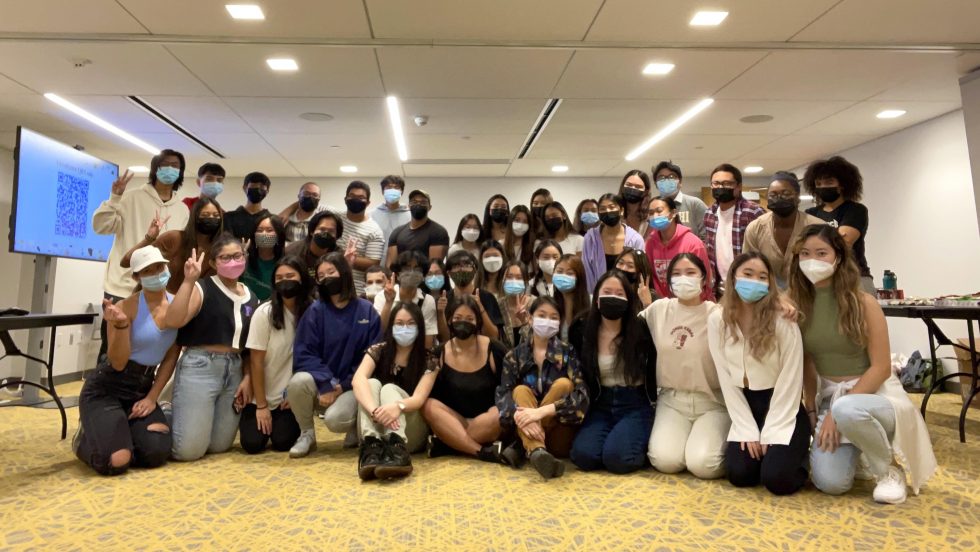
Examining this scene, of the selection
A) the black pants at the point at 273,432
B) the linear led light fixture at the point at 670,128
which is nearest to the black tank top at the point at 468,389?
the black pants at the point at 273,432

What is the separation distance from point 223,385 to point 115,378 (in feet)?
1.72

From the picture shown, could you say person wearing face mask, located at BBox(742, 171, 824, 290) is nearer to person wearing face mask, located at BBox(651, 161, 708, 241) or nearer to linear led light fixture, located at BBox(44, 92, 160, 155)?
person wearing face mask, located at BBox(651, 161, 708, 241)

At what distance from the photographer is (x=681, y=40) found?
421cm

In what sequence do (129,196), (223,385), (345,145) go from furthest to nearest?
(345,145)
(129,196)
(223,385)

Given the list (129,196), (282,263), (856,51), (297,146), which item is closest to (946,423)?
(856,51)

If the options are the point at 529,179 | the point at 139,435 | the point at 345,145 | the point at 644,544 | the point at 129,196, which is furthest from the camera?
the point at 529,179

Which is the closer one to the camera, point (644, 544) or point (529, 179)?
point (644, 544)

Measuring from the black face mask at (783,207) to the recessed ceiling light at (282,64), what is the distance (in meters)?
3.79

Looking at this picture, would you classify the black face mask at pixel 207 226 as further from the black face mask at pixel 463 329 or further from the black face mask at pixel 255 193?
the black face mask at pixel 463 329

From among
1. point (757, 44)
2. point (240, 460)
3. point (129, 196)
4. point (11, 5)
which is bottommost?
point (240, 460)

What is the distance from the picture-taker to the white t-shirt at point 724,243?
142 inches

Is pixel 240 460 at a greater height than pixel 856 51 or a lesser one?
lesser

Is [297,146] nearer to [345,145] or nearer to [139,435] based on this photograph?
[345,145]

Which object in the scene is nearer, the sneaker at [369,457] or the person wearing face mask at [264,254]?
the sneaker at [369,457]
